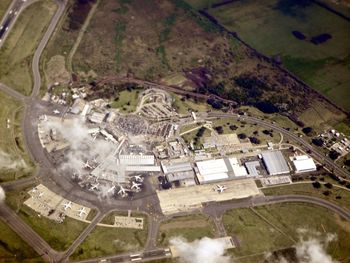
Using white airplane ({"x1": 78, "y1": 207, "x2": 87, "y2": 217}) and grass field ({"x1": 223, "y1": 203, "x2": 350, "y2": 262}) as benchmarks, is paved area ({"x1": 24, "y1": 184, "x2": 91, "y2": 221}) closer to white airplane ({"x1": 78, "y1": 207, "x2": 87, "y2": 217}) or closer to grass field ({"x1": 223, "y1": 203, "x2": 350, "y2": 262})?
white airplane ({"x1": 78, "y1": 207, "x2": 87, "y2": 217})

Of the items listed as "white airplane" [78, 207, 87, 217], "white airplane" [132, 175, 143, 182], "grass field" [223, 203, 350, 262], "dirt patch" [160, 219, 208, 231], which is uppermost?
"white airplane" [132, 175, 143, 182]

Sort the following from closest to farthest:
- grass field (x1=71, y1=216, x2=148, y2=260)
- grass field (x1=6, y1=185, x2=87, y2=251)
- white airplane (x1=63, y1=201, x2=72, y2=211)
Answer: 1. grass field (x1=71, y1=216, x2=148, y2=260)
2. grass field (x1=6, y1=185, x2=87, y2=251)
3. white airplane (x1=63, y1=201, x2=72, y2=211)

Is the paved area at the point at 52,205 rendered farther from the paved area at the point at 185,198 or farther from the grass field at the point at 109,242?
the paved area at the point at 185,198

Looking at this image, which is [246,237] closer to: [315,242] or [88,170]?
[315,242]

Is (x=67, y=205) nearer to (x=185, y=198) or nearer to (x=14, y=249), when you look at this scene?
(x=14, y=249)

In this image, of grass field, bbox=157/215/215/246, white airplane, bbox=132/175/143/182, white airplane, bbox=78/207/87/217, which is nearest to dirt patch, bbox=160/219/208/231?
grass field, bbox=157/215/215/246

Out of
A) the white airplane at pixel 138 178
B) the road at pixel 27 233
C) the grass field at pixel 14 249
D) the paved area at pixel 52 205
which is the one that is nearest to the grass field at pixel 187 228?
the white airplane at pixel 138 178
